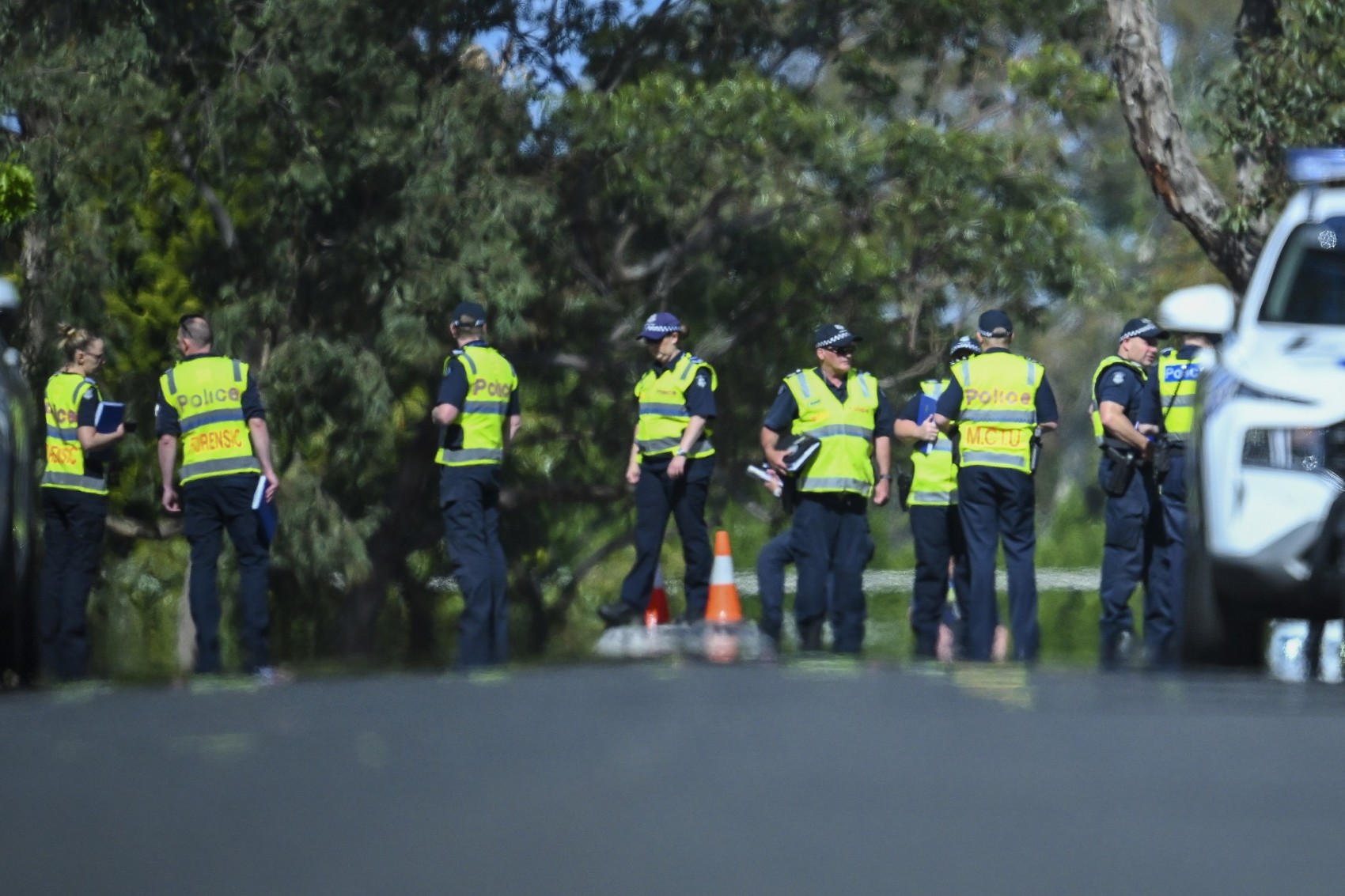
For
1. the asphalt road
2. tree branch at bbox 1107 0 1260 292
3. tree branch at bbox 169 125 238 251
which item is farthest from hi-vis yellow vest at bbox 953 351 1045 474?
tree branch at bbox 169 125 238 251

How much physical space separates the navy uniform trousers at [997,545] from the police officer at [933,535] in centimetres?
76

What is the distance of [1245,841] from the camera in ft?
17.3

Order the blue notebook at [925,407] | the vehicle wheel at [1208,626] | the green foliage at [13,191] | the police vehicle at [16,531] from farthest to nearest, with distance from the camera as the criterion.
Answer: the green foliage at [13,191]
the blue notebook at [925,407]
the police vehicle at [16,531]
the vehicle wheel at [1208,626]

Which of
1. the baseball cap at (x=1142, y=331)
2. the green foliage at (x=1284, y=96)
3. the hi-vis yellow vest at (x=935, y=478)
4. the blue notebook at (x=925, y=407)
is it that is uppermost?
the green foliage at (x=1284, y=96)

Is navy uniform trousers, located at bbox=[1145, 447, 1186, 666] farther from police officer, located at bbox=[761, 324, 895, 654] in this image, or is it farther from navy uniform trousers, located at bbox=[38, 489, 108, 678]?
navy uniform trousers, located at bbox=[38, 489, 108, 678]

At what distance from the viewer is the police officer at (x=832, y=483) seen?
11.7m

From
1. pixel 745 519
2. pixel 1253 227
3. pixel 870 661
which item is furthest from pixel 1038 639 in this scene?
pixel 745 519

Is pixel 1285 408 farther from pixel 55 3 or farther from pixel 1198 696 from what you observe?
pixel 55 3

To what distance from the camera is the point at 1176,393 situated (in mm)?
11695

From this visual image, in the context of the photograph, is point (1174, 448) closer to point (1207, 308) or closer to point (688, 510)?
point (688, 510)

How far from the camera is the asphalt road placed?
16.4 ft

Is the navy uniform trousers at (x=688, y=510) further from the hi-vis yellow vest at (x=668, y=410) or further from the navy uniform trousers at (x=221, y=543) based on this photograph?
the navy uniform trousers at (x=221, y=543)

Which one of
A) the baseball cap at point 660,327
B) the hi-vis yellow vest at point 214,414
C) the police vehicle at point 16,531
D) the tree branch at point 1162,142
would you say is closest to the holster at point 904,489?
the baseball cap at point 660,327

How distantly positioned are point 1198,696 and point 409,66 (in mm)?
13674
